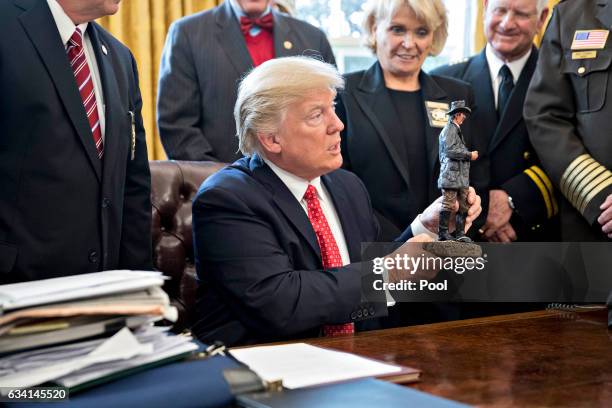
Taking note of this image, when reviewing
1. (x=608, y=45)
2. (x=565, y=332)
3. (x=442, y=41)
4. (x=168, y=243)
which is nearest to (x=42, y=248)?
(x=168, y=243)

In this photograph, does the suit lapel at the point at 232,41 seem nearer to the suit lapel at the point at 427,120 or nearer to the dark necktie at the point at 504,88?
the suit lapel at the point at 427,120

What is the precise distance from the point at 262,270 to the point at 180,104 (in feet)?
4.82

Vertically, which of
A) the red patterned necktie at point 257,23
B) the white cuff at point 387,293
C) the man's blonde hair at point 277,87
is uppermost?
the red patterned necktie at point 257,23

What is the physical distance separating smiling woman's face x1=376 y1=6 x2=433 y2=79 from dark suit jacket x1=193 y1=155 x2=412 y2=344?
41.0 inches

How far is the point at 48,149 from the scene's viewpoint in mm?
2049

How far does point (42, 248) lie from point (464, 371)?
42.7 inches

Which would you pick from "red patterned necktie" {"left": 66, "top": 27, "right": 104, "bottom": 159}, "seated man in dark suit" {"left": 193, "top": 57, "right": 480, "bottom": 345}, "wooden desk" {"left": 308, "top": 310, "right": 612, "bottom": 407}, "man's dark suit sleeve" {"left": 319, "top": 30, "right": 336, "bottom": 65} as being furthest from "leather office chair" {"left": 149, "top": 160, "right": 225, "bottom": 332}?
"man's dark suit sleeve" {"left": 319, "top": 30, "right": 336, "bottom": 65}

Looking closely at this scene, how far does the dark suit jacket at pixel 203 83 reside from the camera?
354cm

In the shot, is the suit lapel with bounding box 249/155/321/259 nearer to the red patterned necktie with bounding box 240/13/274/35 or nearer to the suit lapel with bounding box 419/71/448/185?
the suit lapel with bounding box 419/71/448/185

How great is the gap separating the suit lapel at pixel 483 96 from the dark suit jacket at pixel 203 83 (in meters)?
0.74

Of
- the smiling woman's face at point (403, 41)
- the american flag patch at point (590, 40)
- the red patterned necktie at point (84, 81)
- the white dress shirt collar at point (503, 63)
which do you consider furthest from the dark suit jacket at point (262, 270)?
the white dress shirt collar at point (503, 63)

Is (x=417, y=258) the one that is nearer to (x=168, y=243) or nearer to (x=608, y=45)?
(x=168, y=243)

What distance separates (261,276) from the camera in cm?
233

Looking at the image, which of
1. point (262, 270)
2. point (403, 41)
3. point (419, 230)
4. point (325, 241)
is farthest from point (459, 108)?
point (403, 41)
